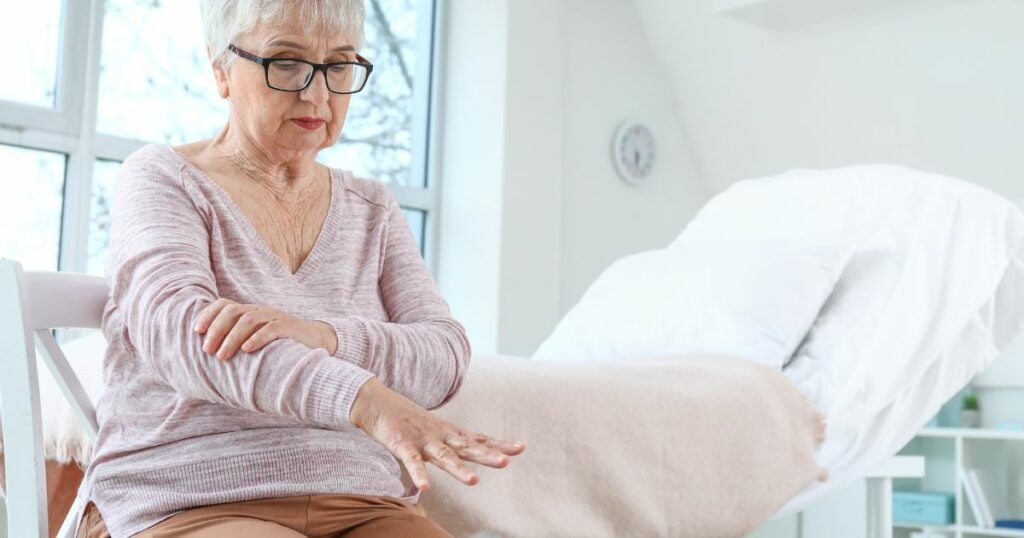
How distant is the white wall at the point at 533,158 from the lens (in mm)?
3791

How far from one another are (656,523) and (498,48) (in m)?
2.53

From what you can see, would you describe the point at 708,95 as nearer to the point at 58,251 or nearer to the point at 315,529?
the point at 58,251

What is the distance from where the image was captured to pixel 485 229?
12.5 feet

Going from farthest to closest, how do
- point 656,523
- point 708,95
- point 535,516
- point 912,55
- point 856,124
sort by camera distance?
1. point 708,95
2. point 856,124
3. point 912,55
4. point 656,523
5. point 535,516

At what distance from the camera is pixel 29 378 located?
1.03 m

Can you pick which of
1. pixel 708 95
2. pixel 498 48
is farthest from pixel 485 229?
pixel 708 95

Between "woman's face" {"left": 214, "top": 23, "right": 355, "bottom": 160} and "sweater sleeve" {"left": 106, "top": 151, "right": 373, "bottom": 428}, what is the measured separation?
100 mm

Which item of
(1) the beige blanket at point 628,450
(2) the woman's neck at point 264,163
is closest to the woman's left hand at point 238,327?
(2) the woman's neck at point 264,163

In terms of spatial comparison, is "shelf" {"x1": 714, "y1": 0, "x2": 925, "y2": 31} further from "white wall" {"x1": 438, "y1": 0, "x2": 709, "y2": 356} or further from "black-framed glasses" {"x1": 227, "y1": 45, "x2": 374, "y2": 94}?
"black-framed glasses" {"x1": 227, "y1": 45, "x2": 374, "y2": 94}


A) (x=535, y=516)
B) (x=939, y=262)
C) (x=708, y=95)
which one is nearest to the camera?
(x=535, y=516)

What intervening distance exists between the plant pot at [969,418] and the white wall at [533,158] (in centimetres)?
132

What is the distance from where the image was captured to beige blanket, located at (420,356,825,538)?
4.71 ft

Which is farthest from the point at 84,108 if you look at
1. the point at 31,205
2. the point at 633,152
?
the point at 633,152

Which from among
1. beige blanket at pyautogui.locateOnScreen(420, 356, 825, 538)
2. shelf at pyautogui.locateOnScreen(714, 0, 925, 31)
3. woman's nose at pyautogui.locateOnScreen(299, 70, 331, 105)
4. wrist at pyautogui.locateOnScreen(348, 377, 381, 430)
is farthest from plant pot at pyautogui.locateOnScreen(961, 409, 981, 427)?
wrist at pyautogui.locateOnScreen(348, 377, 381, 430)
